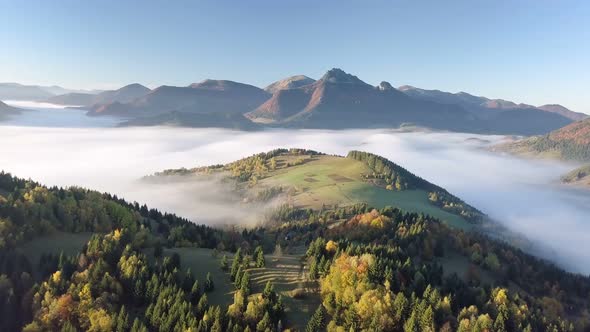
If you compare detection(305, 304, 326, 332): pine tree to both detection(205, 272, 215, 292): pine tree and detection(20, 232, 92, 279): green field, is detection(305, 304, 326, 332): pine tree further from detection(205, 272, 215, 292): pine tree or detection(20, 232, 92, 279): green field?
detection(20, 232, 92, 279): green field

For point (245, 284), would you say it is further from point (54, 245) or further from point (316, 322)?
point (54, 245)

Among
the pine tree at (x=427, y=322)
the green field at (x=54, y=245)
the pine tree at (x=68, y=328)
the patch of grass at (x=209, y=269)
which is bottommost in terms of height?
the pine tree at (x=68, y=328)

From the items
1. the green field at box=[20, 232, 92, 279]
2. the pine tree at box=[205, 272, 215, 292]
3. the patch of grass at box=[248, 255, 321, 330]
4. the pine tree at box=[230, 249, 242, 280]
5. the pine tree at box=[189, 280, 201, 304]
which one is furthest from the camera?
the green field at box=[20, 232, 92, 279]

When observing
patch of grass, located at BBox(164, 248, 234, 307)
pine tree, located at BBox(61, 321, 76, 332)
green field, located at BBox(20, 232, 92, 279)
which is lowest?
pine tree, located at BBox(61, 321, 76, 332)

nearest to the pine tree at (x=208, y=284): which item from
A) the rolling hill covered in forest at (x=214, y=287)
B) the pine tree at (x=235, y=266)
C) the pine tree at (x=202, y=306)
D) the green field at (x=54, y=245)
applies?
the rolling hill covered in forest at (x=214, y=287)

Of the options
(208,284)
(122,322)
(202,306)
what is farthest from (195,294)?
(122,322)

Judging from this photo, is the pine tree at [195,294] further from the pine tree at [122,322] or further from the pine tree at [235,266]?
the pine tree at [122,322]

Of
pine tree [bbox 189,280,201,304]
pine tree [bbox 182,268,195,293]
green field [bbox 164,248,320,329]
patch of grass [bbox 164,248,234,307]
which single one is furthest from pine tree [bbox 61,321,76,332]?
green field [bbox 164,248,320,329]

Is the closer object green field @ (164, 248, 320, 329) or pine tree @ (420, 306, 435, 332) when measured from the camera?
pine tree @ (420, 306, 435, 332)
